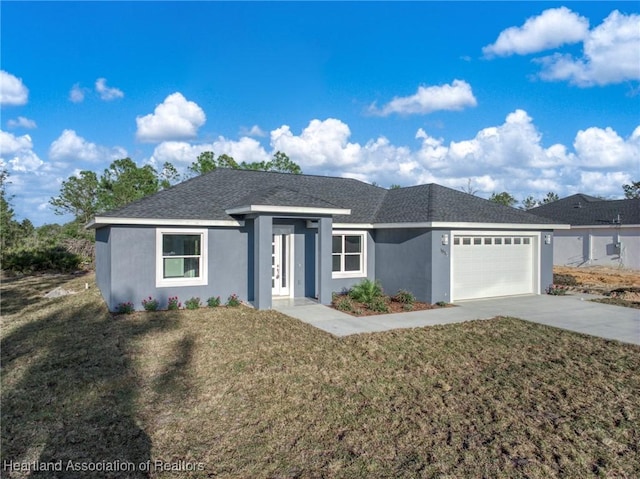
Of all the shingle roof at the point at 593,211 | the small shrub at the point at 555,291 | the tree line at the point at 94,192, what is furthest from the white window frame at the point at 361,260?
the shingle roof at the point at 593,211

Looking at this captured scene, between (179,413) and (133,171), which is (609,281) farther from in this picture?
(133,171)

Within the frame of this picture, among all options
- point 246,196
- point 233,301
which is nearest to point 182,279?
point 233,301

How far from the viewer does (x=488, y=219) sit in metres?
14.0

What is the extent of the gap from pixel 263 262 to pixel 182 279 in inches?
A: 100

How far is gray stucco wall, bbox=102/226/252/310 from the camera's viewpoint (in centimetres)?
1156

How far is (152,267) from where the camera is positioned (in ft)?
39.3

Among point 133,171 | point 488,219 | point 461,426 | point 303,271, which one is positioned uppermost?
Result: point 133,171

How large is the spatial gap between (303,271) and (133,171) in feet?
93.5

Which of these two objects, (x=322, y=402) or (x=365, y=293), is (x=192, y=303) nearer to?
(x=365, y=293)

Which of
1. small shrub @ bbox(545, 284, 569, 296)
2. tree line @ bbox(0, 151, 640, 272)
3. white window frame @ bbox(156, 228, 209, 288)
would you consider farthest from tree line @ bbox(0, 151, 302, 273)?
small shrub @ bbox(545, 284, 569, 296)

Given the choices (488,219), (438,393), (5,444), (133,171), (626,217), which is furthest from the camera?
(133,171)

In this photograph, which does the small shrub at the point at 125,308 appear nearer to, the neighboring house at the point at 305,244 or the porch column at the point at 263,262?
the neighboring house at the point at 305,244

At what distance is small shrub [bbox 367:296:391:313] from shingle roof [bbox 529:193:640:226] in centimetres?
2195

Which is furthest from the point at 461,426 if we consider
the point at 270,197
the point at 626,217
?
the point at 626,217
